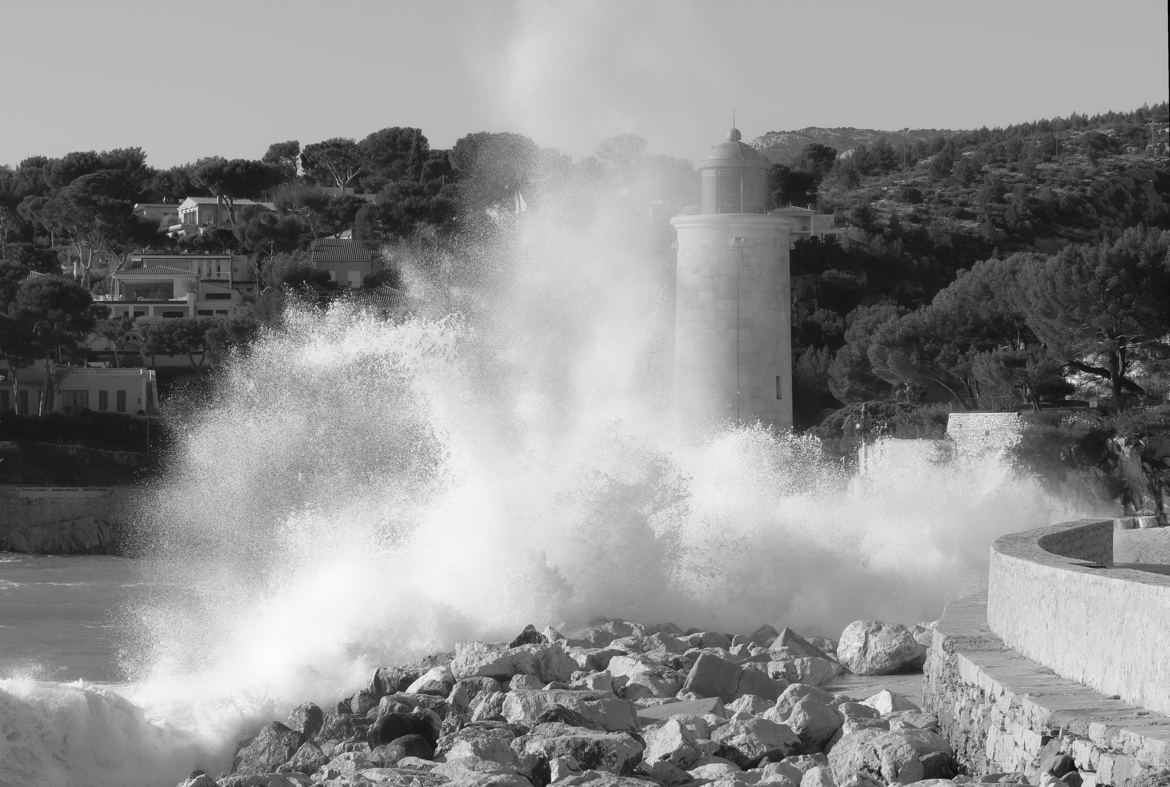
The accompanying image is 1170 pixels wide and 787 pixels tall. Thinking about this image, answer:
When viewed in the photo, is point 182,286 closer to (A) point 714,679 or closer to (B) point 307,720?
(B) point 307,720

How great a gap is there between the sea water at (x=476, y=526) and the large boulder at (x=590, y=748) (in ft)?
9.54

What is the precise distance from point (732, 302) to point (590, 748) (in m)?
11.0

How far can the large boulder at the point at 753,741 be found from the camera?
887cm

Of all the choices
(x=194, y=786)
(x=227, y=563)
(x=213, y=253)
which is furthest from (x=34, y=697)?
(x=213, y=253)

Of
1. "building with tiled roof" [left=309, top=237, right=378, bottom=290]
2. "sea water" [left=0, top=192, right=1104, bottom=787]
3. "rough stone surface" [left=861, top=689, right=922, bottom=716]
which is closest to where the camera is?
"rough stone surface" [left=861, top=689, right=922, bottom=716]

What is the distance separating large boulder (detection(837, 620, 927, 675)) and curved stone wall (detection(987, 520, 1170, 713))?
211 cm

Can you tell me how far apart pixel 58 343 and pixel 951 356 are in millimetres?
22077

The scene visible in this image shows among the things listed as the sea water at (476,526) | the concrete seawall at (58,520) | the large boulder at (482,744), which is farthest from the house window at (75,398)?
the large boulder at (482,744)

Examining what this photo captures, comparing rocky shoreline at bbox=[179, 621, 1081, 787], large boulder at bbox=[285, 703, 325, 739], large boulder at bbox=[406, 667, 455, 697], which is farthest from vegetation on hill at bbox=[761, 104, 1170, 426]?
large boulder at bbox=[285, 703, 325, 739]

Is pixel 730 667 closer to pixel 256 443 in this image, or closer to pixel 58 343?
pixel 256 443

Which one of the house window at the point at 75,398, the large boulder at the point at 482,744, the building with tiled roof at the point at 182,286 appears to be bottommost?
the house window at the point at 75,398

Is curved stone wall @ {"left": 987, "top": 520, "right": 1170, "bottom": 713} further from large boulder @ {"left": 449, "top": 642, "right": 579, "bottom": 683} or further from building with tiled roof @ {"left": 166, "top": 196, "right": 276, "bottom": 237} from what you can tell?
building with tiled roof @ {"left": 166, "top": 196, "right": 276, "bottom": 237}

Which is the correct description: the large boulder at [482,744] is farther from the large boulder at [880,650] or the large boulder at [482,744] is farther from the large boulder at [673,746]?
the large boulder at [880,650]

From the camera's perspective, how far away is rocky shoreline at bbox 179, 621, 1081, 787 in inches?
327
